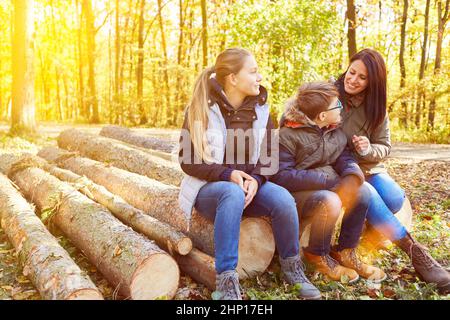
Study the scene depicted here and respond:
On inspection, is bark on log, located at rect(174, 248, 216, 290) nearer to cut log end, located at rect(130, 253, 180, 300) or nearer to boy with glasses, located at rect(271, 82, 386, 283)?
cut log end, located at rect(130, 253, 180, 300)

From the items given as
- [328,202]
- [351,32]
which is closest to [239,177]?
[328,202]

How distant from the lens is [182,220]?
3863mm

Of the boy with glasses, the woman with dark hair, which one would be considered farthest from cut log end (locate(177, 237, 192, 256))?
the woman with dark hair

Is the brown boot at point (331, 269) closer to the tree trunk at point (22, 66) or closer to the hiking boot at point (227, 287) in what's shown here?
the hiking boot at point (227, 287)

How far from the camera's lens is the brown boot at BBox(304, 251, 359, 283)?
3.62 metres

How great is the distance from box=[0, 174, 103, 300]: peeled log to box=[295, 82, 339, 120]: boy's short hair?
87.8 inches

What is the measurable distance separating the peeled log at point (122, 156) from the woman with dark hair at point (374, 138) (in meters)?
2.19

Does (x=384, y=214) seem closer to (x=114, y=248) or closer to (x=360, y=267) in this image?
(x=360, y=267)

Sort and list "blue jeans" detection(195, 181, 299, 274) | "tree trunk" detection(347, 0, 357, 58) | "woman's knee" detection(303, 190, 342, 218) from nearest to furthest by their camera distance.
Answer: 1. "blue jeans" detection(195, 181, 299, 274)
2. "woman's knee" detection(303, 190, 342, 218)
3. "tree trunk" detection(347, 0, 357, 58)

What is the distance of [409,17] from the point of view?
63.1 ft

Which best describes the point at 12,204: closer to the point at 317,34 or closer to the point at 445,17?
the point at 317,34

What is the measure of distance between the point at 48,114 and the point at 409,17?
1016 inches

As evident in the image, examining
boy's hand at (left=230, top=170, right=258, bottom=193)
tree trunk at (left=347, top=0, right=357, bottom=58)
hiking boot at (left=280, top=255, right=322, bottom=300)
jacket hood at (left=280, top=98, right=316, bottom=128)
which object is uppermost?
tree trunk at (left=347, top=0, right=357, bottom=58)

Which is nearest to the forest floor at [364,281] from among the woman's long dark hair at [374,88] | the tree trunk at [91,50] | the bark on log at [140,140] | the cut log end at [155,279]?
the cut log end at [155,279]
